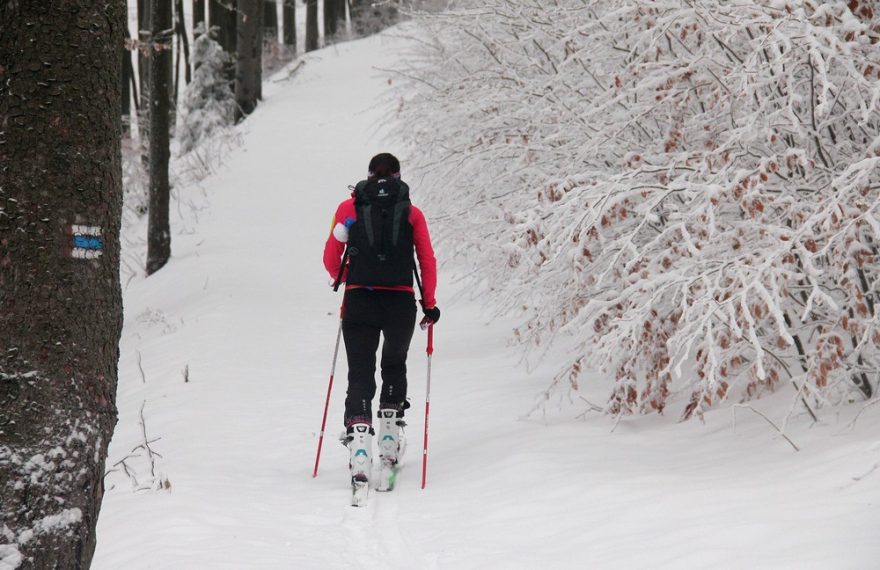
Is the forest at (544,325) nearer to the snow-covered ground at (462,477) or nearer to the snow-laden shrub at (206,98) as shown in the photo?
the snow-covered ground at (462,477)

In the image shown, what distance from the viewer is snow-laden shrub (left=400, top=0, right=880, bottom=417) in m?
4.65

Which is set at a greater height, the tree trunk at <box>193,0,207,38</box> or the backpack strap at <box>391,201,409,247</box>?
the tree trunk at <box>193,0,207,38</box>

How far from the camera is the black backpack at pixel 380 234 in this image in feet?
18.6

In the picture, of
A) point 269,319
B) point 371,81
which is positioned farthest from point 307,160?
point 269,319

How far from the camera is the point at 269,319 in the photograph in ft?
40.3

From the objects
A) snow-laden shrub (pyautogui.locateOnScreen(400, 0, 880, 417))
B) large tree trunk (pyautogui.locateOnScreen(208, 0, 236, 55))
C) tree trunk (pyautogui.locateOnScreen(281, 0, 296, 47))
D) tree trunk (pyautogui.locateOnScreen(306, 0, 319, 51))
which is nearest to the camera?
snow-laden shrub (pyautogui.locateOnScreen(400, 0, 880, 417))

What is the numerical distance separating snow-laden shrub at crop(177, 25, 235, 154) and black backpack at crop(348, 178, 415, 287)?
18.3 meters

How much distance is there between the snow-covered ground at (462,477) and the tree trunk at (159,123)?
323 centimetres

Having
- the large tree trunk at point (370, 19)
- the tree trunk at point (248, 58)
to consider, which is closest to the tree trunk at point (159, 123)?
the tree trunk at point (248, 58)

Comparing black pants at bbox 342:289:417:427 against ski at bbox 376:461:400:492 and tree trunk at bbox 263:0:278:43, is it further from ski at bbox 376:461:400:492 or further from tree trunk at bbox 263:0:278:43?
tree trunk at bbox 263:0:278:43

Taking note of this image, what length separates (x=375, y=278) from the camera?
5668mm

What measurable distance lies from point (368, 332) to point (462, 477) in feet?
3.66

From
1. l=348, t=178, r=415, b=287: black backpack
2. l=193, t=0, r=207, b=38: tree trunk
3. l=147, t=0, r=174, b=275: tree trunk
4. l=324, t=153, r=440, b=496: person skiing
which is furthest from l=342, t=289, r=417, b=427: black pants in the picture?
l=193, t=0, r=207, b=38: tree trunk

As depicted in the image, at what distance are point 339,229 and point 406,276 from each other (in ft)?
1.72
